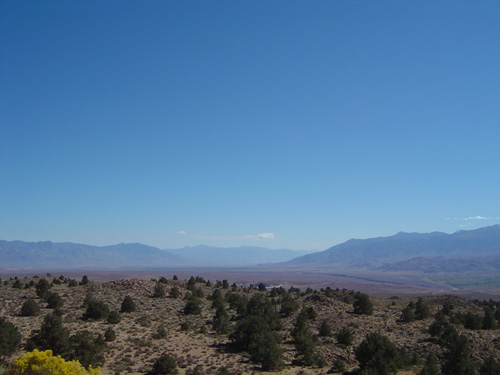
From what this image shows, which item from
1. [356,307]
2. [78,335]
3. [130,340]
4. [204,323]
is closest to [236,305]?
[204,323]

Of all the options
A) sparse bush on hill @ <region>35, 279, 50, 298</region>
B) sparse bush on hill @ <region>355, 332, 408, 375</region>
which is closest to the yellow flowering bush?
sparse bush on hill @ <region>355, 332, 408, 375</region>

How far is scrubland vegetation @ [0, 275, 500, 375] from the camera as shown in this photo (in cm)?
2088

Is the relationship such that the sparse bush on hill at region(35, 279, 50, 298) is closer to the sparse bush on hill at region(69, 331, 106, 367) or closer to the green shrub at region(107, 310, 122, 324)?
the green shrub at region(107, 310, 122, 324)

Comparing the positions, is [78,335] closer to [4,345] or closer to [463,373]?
[4,345]

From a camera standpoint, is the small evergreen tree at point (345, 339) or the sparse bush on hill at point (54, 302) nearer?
the small evergreen tree at point (345, 339)

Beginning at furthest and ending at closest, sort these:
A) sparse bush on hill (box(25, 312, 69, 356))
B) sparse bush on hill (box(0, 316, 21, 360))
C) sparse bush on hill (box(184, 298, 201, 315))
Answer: sparse bush on hill (box(184, 298, 201, 315)) < sparse bush on hill (box(25, 312, 69, 356)) < sparse bush on hill (box(0, 316, 21, 360))

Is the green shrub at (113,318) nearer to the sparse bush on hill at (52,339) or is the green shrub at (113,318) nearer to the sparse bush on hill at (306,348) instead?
the sparse bush on hill at (52,339)

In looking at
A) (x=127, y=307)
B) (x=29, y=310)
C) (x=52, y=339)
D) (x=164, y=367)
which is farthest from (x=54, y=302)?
(x=164, y=367)

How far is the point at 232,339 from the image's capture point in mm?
27047

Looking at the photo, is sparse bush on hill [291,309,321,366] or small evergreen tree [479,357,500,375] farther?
sparse bush on hill [291,309,321,366]

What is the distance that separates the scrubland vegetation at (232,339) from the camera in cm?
2088

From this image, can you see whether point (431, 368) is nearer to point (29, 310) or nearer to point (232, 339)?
point (232, 339)

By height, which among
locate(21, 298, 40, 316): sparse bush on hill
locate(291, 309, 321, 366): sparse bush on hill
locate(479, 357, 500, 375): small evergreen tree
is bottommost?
locate(291, 309, 321, 366): sparse bush on hill

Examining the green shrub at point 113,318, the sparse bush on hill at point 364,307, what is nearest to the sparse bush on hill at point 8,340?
the green shrub at point 113,318
